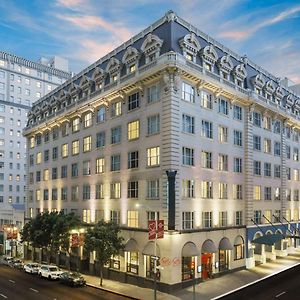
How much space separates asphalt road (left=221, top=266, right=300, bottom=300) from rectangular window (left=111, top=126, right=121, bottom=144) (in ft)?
73.5

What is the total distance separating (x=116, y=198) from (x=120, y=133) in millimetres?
8174

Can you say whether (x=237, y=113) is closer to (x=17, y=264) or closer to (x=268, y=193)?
(x=268, y=193)

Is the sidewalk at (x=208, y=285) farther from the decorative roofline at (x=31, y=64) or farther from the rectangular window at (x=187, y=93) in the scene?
the decorative roofline at (x=31, y=64)

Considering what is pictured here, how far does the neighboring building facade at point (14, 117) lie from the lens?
9781 centimetres

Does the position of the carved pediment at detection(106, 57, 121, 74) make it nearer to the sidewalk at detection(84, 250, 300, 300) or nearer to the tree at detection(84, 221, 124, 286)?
the tree at detection(84, 221, 124, 286)

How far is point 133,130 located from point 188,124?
23.2 feet

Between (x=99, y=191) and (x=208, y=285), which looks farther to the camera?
(x=99, y=191)

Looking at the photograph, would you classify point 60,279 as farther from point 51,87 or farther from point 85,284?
point 51,87

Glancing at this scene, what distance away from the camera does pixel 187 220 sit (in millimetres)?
37750

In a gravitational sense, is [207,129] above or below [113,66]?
below

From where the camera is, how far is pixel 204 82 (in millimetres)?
40844

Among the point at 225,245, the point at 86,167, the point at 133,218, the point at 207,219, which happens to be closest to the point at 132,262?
the point at 133,218

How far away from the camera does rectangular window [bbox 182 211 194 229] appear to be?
37344 millimetres

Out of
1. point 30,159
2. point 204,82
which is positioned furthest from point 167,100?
point 30,159
